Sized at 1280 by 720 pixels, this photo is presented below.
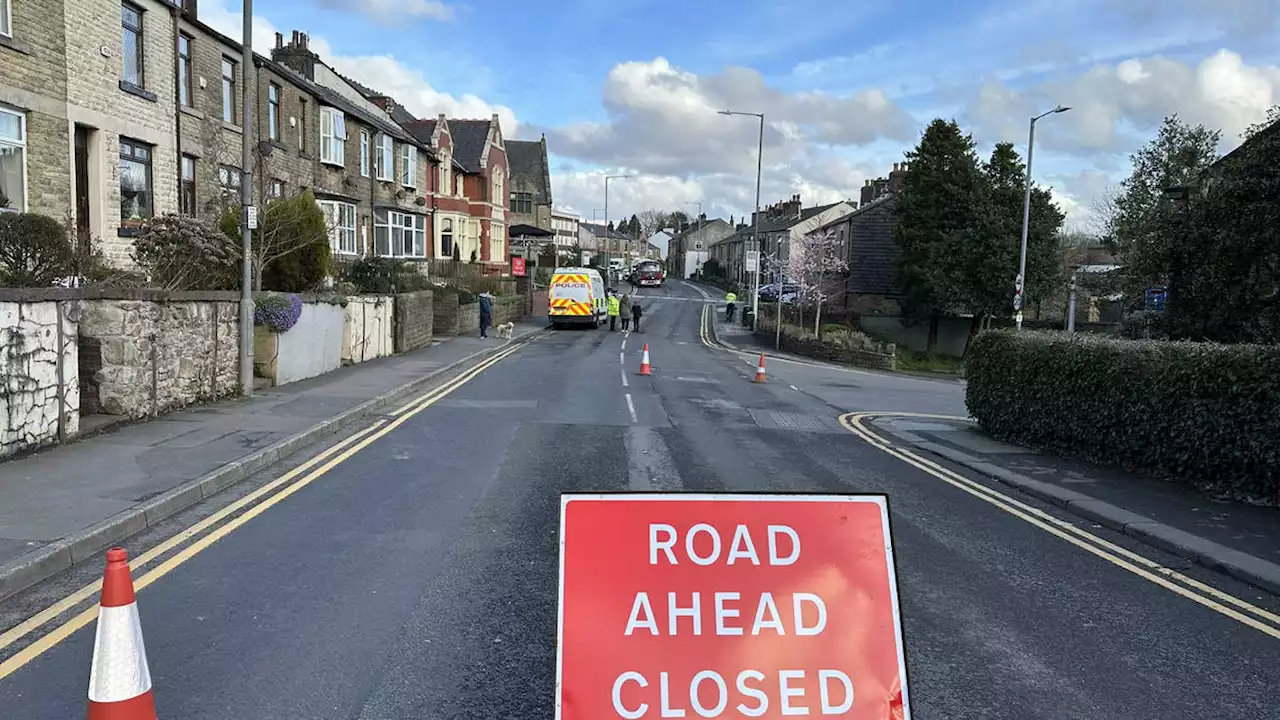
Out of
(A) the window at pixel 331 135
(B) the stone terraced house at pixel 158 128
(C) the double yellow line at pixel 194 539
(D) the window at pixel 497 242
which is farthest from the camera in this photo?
(D) the window at pixel 497 242

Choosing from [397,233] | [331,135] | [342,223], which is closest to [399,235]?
[397,233]

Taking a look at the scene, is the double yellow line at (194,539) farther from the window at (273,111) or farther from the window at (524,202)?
the window at (524,202)

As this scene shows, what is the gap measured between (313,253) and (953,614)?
16.9 metres

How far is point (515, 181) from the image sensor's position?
254 ft

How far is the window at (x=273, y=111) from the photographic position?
26741 mm

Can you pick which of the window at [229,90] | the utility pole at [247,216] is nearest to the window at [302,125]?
the window at [229,90]

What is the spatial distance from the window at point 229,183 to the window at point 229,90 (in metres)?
1.34

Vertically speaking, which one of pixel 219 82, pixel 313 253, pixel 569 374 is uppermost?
pixel 219 82

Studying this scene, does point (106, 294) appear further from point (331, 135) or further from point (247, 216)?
point (331, 135)

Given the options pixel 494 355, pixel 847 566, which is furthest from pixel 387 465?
pixel 494 355

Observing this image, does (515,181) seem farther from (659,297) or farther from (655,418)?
(655,418)

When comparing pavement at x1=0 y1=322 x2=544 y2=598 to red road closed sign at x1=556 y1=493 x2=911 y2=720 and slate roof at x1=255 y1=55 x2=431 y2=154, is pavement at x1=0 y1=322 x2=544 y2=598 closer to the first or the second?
red road closed sign at x1=556 y1=493 x2=911 y2=720

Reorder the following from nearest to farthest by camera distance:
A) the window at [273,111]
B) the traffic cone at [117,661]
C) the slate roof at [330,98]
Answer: the traffic cone at [117,661] < the window at [273,111] < the slate roof at [330,98]

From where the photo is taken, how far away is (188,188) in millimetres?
22516
